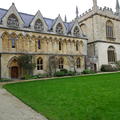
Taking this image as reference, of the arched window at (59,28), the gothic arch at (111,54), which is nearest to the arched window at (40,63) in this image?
the arched window at (59,28)

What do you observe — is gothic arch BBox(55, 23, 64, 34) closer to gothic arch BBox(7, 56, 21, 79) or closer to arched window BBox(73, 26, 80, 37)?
arched window BBox(73, 26, 80, 37)

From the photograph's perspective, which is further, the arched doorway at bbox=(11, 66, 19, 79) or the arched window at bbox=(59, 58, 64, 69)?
the arched window at bbox=(59, 58, 64, 69)

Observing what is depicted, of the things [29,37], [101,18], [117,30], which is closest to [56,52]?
[29,37]

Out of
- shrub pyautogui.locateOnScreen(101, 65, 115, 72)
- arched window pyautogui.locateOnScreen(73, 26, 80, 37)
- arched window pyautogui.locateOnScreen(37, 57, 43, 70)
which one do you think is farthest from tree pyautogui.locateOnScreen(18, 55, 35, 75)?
shrub pyautogui.locateOnScreen(101, 65, 115, 72)

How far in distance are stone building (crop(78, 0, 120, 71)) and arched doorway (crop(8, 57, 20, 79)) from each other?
15137 millimetres

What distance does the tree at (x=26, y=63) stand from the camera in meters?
23.0

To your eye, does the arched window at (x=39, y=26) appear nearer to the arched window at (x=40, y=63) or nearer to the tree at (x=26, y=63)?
the arched window at (x=40, y=63)

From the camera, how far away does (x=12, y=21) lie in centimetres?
2402


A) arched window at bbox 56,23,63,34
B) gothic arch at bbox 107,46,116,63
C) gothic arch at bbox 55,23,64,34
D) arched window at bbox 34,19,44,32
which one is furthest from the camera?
gothic arch at bbox 107,46,116,63

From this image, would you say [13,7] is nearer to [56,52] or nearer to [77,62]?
[56,52]

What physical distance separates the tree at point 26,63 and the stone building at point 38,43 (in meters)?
0.66

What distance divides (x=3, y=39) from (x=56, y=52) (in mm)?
9455

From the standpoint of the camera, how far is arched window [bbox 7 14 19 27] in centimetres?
2368

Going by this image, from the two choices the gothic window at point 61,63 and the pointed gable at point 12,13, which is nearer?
the pointed gable at point 12,13
